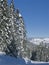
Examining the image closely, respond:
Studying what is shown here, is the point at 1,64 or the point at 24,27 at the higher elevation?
the point at 24,27

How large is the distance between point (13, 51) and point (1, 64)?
3351 cm

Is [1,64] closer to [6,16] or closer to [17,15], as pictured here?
[6,16]

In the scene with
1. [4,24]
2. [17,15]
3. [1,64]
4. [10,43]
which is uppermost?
[17,15]

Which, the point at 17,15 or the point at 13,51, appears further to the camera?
the point at 17,15

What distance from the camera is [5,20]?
54781mm

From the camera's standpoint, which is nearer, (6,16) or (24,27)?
(6,16)

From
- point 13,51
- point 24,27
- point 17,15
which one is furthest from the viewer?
point 24,27

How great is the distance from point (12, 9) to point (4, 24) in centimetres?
1396

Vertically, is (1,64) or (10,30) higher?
(10,30)

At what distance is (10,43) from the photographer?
5231 cm

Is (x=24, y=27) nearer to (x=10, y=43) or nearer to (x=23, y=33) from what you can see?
(x=23, y=33)

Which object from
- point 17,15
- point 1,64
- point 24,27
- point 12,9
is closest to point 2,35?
point 12,9

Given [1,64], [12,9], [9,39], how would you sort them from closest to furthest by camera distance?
[1,64] → [9,39] → [12,9]

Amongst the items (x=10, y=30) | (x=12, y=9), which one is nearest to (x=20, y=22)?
(x=12, y=9)
